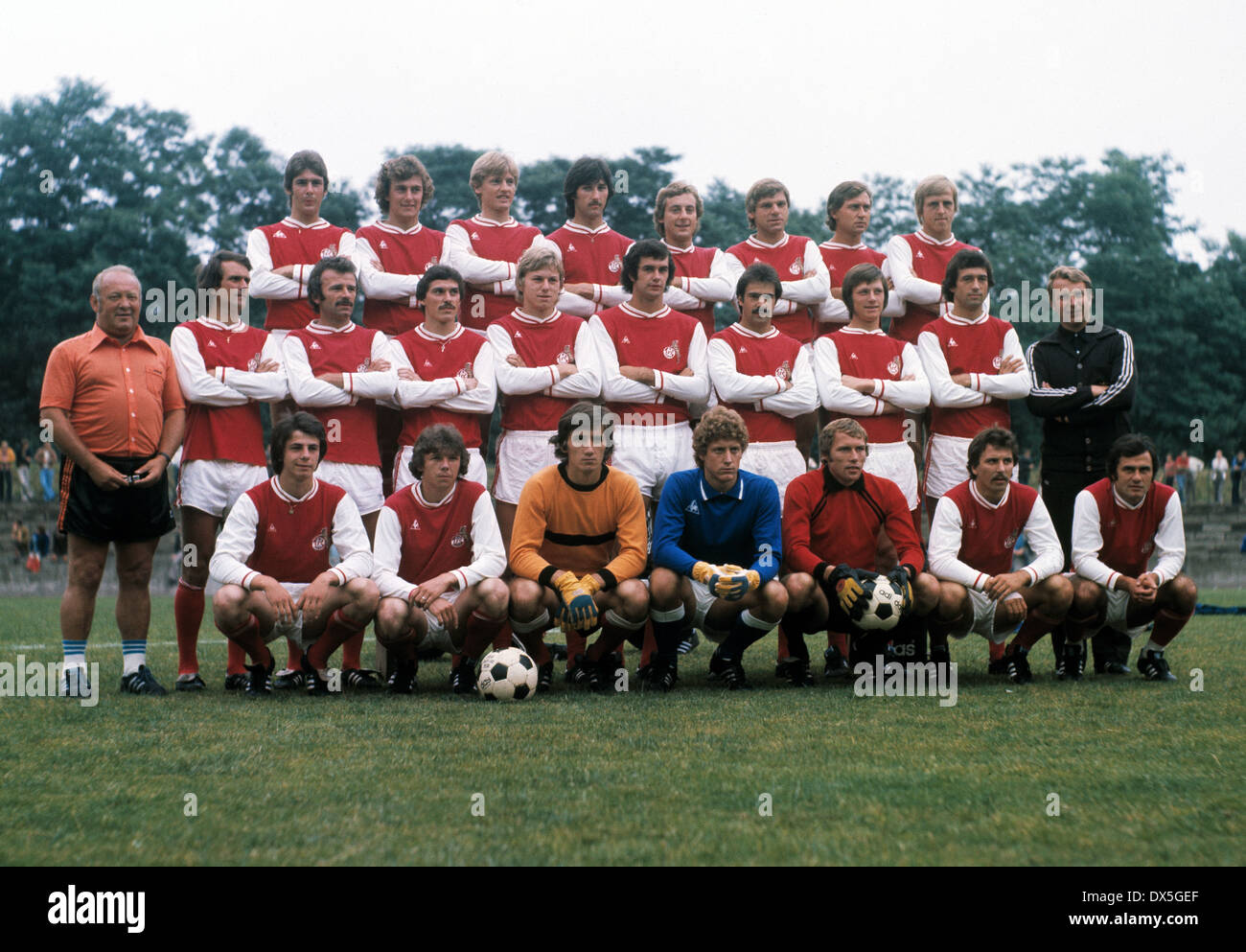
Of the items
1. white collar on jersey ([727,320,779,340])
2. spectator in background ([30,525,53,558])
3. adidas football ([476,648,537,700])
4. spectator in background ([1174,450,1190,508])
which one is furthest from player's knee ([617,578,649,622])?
spectator in background ([1174,450,1190,508])

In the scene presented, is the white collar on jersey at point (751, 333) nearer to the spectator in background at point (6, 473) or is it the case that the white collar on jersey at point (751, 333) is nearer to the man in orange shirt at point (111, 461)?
the man in orange shirt at point (111, 461)

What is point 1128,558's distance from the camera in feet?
26.1

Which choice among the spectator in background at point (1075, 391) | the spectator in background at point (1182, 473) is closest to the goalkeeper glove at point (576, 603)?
the spectator in background at point (1075, 391)

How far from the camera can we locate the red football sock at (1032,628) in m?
7.77

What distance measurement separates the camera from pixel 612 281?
9398 mm

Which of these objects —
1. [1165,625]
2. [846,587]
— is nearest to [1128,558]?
[1165,625]

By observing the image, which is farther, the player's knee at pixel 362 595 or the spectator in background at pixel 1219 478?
the spectator in background at pixel 1219 478

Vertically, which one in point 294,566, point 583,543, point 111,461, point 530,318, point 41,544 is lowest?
point 41,544

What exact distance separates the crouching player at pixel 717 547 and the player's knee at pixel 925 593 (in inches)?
31.0

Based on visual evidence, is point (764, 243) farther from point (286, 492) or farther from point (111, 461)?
point (111, 461)

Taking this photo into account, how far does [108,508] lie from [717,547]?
350 centimetres

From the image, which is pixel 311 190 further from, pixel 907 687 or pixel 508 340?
pixel 907 687

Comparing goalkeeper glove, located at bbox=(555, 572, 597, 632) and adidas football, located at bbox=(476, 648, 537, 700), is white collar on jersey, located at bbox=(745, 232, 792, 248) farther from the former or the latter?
adidas football, located at bbox=(476, 648, 537, 700)
